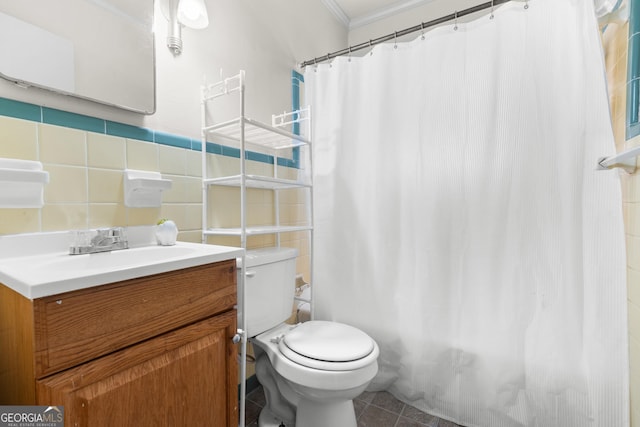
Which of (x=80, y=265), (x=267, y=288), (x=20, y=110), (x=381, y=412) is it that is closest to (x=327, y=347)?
(x=267, y=288)

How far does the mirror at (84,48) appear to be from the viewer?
0.84 m

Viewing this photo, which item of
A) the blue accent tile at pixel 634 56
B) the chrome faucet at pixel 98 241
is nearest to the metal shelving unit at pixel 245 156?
the chrome faucet at pixel 98 241

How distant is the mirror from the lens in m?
0.84

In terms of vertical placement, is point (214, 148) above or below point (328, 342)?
above

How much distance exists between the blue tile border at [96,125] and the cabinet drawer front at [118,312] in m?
0.63

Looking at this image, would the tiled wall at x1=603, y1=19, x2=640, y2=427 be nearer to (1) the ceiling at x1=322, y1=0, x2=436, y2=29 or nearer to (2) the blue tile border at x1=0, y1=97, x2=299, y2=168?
(1) the ceiling at x1=322, y1=0, x2=436, y2=29

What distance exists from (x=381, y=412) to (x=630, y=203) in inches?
53.1

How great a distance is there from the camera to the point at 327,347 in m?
1.15

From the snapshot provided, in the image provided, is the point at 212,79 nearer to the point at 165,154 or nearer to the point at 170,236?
the point at 165,154

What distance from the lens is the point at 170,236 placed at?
110 cm

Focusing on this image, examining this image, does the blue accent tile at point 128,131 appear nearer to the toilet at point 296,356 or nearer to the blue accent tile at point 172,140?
the blue accent tile at point 172,140

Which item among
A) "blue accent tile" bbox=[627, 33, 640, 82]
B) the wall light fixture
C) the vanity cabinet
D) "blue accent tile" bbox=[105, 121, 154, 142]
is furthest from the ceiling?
the vanity cabinet

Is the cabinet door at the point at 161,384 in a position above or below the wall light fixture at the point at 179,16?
below

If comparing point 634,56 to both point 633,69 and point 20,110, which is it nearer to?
point 633,69
